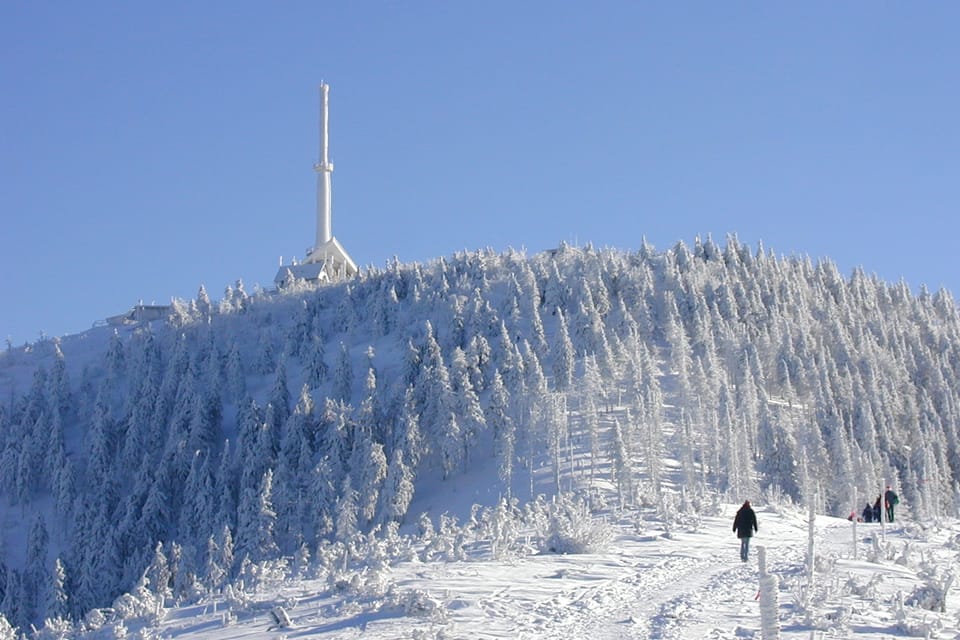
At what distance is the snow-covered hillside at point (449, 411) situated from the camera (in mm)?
65688

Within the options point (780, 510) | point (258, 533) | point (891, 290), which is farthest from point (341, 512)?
point (891, 290)

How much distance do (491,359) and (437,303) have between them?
61.4ft

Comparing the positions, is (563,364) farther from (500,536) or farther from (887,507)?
(500,536)

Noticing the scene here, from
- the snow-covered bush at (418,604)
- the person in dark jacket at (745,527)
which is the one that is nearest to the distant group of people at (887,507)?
the person in dark jacket at (745,527)

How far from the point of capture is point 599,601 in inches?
752

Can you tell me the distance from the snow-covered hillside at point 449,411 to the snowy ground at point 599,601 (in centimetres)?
1728

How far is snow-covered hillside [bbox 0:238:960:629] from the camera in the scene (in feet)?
216

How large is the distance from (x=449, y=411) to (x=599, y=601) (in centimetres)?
5202

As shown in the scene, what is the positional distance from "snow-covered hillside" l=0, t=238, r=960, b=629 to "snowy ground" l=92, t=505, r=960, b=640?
17.3 m

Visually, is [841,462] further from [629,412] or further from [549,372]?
[549,372]

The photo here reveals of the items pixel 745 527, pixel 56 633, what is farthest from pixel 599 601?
pixel 56 633

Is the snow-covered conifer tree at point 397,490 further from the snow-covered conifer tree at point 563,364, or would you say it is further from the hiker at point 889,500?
the hiker at point 889,500

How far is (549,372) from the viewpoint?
257 ft

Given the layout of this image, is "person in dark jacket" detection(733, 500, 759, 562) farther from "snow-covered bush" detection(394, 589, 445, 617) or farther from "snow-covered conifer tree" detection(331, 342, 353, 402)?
"snow-covered conifer tree" detection(331, 342, 353, 402)
